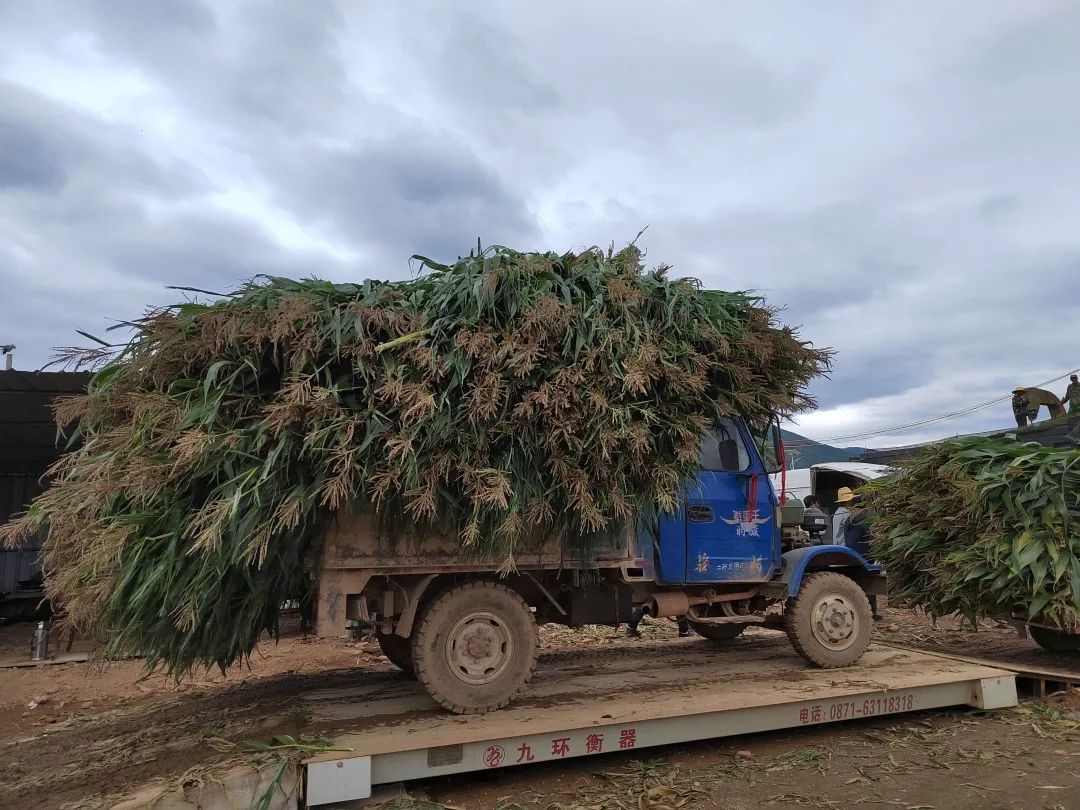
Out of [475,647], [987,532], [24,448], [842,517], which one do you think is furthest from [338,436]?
[24,448]

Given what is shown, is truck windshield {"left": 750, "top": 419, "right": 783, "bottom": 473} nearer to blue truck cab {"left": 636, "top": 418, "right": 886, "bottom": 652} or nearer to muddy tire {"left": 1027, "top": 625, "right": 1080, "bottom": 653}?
blue truck cab {"left": 636, "top": 418, "right": 886, "bottom": 652}

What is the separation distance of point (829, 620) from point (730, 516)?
1.38 m

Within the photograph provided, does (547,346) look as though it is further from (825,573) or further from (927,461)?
(927,461)

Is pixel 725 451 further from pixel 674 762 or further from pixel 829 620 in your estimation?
pixel 674 762

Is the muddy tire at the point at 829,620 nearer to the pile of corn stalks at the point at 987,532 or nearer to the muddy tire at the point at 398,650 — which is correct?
the pile of corn stalks at the point at 987,532

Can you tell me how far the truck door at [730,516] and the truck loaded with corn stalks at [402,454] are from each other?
0.58 meters

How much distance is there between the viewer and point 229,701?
5.96 metres

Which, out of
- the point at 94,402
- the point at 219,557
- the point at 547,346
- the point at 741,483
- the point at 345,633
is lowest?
the point at 345,633

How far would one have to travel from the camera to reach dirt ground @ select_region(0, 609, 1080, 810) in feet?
14.2

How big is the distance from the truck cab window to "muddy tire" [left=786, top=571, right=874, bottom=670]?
125cm

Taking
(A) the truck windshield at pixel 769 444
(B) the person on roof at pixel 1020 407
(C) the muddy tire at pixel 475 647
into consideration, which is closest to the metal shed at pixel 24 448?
(C) the muddy tire at pixel 475 647

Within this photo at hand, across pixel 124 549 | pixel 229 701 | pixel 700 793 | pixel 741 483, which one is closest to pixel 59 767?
pixel 229 701

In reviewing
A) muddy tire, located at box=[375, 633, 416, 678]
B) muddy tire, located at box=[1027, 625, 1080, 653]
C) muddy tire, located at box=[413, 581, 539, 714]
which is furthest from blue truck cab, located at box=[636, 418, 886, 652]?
muddy tire, located at box=[1027, 625, 1080, 653]

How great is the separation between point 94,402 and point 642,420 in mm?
3474
